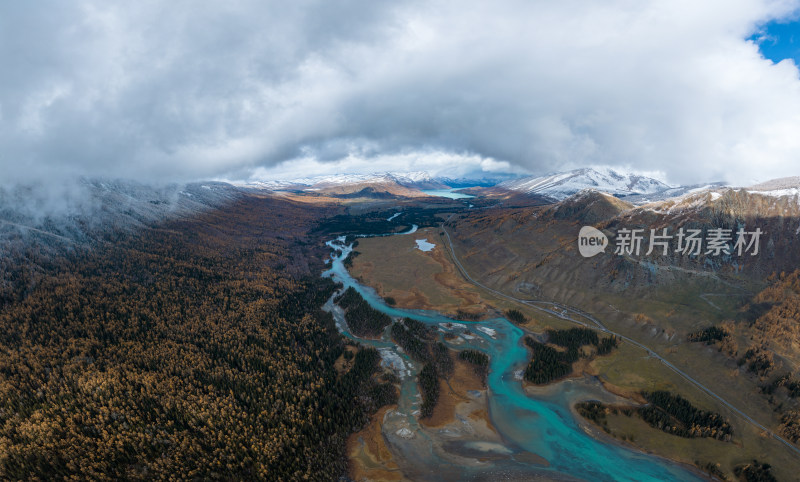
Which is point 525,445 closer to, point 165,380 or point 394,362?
point 394,362

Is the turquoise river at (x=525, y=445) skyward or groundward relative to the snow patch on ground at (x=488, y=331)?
groundward

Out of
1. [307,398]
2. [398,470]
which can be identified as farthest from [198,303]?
[398,470]

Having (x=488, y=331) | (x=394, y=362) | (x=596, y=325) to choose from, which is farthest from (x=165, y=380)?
(x=596, y=325)

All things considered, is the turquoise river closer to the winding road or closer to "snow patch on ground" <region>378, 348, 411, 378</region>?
"snow patch on ground" <region>378, 348, 411, 378</region>

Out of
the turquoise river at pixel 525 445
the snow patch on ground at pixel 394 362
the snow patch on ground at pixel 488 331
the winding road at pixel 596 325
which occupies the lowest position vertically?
the turquoise river at pixel 525 445

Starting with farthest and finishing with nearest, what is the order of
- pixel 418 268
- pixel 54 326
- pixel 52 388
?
pixel 418 268 < pixel 54 326 < pixel 52 388

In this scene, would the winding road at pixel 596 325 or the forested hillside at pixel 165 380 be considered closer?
the forested hillside at pixel 165 380

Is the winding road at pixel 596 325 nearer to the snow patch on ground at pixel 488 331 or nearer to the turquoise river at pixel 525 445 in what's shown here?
the turquoise river at pixel 525 445

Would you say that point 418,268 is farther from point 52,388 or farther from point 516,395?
point 52,388


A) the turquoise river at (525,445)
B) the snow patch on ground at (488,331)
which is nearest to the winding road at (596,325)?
the turquoise river at (525,445)
